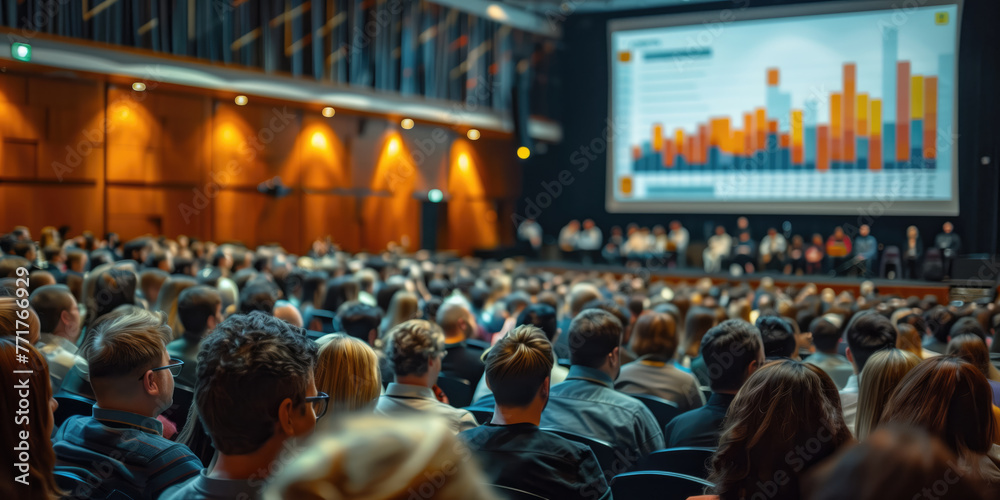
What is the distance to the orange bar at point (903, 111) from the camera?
13.6 m

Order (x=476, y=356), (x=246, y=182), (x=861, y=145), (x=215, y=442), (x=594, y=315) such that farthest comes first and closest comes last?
1. (x=861, y=145)
2. (x=246, y=182)
3. (x=476, y=356)
4. (x=594, y=315)
5. (x=215, y=442)

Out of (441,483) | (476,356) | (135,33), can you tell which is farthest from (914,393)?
(135,33)

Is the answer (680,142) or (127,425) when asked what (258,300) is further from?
(680,142)

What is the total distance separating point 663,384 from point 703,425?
0.83 meters

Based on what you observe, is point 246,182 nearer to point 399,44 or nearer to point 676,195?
point 399,44

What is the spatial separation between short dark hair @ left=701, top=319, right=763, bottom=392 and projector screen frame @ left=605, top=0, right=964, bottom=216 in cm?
1285

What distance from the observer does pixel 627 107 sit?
53.4 ft

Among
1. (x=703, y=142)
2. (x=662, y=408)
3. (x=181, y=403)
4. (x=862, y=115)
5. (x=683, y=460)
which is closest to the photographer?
(x=683, y=460)

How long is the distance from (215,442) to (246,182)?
12.0m

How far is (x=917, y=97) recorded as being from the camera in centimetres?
1357

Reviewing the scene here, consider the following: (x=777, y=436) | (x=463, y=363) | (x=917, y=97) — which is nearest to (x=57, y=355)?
(x=463, y=363)

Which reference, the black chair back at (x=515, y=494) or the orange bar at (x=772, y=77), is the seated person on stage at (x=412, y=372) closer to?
the black chair back at (x=515, y=494)

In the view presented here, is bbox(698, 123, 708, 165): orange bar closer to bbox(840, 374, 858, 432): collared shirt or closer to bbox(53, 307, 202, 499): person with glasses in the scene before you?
bbox(840, 374, 858, 432): collared shirt

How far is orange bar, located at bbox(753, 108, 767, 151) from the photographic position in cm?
1491
